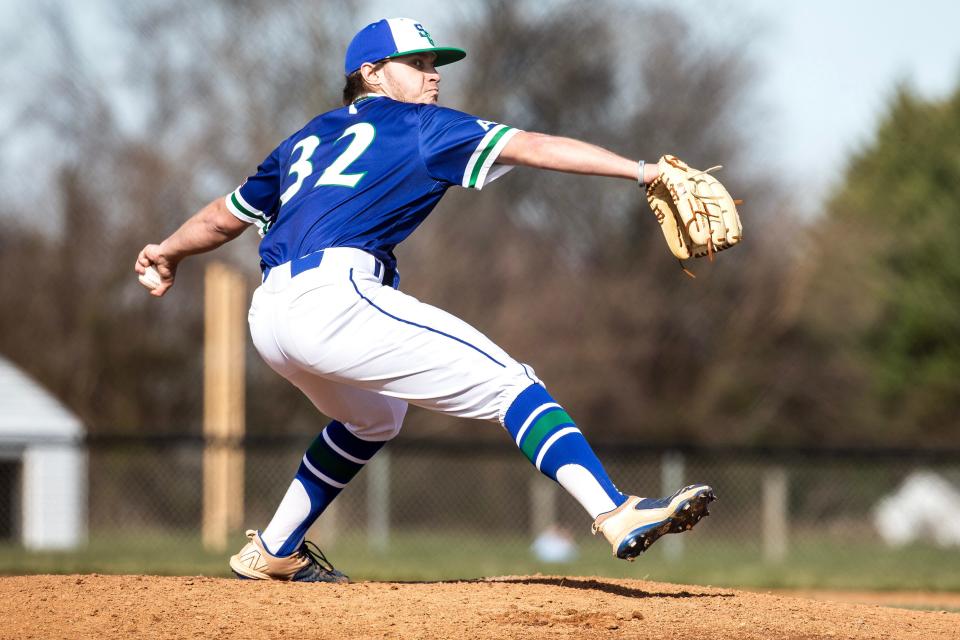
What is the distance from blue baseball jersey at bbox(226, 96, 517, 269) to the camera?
13.9 feet

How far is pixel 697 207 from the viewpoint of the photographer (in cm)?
415

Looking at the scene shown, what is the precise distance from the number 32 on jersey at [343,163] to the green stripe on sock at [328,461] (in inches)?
41.2

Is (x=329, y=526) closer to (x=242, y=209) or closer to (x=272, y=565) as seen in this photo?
(x=272, y=565)

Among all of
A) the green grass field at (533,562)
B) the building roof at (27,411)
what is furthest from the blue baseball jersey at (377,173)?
the building roof at (27,411)

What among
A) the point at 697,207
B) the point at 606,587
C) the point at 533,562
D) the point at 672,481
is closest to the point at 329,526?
the point at 672,481

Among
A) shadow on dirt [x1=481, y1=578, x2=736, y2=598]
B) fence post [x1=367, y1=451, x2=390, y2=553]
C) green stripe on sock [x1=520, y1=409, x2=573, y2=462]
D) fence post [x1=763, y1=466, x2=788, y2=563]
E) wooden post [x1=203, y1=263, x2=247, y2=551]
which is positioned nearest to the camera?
green stripe on sock [x1=520, y1=409, x2=573, y2=462]

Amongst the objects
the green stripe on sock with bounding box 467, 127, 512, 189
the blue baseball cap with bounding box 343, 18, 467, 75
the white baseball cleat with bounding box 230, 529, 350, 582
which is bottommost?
the white baseball cleat with bounding box 230, 529, 350, 582

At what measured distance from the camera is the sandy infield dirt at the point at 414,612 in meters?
4.00

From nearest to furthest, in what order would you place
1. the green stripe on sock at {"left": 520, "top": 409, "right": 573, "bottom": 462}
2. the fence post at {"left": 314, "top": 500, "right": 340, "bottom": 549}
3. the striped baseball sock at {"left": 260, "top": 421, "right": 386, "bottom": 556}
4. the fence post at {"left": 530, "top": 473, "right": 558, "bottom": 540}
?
the green stripe on sock at {"left": 520, "top": 409, "right": 573, "bottom": 462} < the striped baseball sock at {"left": 260, "top": 421, "right": 386, "bottom": 556} < the fence post at {"left": 314, "top": 500, "right": 340, "bottom": 549} < the fence post at {"left": 530, "top": 473, "right": 558, "bottom": 540}

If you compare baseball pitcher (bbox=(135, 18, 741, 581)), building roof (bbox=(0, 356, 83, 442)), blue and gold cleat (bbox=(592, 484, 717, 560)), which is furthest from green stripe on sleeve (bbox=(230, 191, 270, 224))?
building roof (bbox=(0, 356, 83, 442))

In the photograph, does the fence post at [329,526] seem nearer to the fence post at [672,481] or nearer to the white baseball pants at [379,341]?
the fence post at [672,481]

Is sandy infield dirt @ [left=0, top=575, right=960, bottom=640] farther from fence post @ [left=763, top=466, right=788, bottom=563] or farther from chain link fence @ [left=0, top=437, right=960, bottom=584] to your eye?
fence post @ [left=763, top=466, right=788, bottom=563]

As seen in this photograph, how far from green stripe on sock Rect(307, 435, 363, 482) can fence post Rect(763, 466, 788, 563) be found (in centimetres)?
1211

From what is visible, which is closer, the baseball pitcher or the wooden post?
the baseball pitcher
